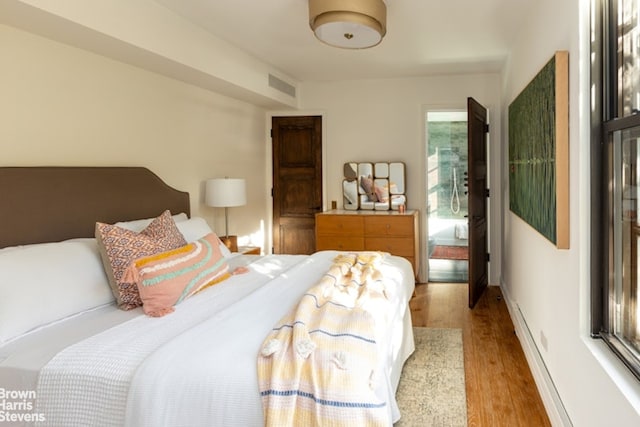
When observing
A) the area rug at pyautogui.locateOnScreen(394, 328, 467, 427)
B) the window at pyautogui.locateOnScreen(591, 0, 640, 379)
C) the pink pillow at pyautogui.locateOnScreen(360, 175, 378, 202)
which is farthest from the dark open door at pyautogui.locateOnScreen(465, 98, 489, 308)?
the window at pyautogui.locateOnScreen(591, 0, 640, 379)

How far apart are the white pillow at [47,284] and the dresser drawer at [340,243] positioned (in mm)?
3035

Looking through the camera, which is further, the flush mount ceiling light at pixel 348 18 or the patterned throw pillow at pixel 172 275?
the flush mount ceiling light at pixel 348 18

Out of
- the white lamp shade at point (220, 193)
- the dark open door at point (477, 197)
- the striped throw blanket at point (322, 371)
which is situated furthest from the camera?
the dark open door at point (477, 197)

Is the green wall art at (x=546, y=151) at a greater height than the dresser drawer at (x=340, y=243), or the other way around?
the green wall art at (x=546, y=151)

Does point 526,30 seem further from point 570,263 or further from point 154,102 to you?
point 154,102

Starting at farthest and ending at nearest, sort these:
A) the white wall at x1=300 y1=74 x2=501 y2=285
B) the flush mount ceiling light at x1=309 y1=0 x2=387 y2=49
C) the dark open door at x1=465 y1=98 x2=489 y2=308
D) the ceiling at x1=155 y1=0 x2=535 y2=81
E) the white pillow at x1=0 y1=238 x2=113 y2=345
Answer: the white wall at x1=300 y1=74 x2=501 y2=285
the dark open door at x1=465 y1=98 x2=489 y2=308
the ceiling at x1=155 y1=0 x2=535 y2=81
the flush mount ceiling light at x1=309 y1=0 x2=387 y2=49
the white pillow at x1=0 y1=238 x2=113 y2=345

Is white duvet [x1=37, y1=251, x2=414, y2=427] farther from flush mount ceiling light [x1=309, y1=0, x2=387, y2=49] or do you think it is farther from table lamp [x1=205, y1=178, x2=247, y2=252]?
table lamp [x1=205, y1=178, x2=247, y2=252]

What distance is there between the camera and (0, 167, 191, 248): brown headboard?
2482 mm

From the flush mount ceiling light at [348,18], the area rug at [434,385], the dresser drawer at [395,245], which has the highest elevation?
the flush mount ceiling light at [348,18]

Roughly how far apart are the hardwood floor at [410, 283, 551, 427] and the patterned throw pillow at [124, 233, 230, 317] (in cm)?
Answer: 154

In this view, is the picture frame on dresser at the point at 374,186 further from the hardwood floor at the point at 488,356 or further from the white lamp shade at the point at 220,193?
the white lamp shade at the point at 220,193

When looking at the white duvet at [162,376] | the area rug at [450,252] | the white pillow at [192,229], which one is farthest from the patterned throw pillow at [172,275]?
the area rug at [450,252]

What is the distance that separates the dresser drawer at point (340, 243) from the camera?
205 inches

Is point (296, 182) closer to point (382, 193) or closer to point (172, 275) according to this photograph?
point (382, 193)
